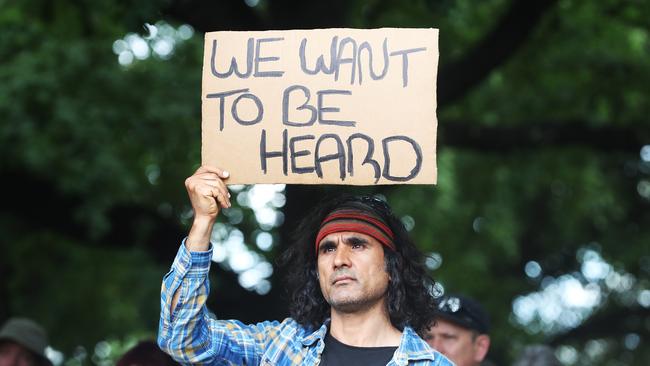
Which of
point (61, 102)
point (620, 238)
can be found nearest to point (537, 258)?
point (620, 238)

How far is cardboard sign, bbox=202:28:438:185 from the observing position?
4289mm

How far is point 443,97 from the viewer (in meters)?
9.14

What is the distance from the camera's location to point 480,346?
6.04 m

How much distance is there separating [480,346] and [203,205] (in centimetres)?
239

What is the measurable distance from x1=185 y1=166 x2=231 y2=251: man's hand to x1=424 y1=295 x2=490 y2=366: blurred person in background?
2.07 meters

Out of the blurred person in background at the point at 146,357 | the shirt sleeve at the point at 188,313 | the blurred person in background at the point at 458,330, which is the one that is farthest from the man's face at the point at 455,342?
the shirt sleeve at the point at 188,313

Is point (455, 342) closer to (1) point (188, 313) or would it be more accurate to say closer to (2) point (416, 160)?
(2) point (416, 160)

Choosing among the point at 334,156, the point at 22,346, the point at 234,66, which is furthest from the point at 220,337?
the point at 22,346

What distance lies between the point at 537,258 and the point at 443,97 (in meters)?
7.21

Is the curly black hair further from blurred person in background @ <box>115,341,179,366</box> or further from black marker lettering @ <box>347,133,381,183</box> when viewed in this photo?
blurred person in background @ <box>115,341,179,366</box>

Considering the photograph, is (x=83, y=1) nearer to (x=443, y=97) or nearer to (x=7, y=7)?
(x=7, y=7)

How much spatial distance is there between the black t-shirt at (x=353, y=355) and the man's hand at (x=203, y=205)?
1.66 feet

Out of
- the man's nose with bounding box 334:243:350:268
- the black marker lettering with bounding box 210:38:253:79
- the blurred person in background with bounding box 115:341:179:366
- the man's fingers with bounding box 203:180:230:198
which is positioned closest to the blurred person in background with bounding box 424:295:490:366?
the blurred person in background with bounding box 115:341:179:366

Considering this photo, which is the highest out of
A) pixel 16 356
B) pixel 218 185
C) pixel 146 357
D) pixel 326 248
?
pixel 218 185
